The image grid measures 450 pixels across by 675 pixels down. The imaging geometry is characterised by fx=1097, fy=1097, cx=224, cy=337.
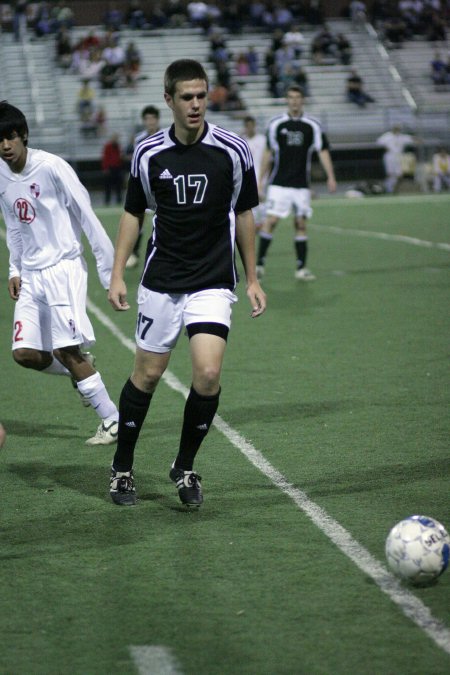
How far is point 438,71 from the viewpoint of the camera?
37.9 m

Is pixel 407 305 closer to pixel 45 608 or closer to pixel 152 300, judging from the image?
pixel 152 300

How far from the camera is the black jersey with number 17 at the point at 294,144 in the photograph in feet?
48.8

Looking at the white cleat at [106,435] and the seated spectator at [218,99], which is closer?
the white cleat at [106,435]

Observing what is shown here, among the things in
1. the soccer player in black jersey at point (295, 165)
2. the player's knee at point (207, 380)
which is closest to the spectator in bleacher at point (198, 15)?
the soccer player in black jersey at point (295, 165)

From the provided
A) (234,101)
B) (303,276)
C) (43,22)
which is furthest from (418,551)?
(43,22)

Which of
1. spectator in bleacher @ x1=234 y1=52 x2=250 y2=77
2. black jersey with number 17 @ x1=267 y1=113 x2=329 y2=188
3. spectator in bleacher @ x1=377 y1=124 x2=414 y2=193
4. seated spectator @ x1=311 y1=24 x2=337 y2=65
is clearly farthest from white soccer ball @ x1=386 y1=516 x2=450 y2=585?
seated spectator @ x1=311 y1=24 x2=337 y2=65

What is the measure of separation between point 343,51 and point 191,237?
113 feet

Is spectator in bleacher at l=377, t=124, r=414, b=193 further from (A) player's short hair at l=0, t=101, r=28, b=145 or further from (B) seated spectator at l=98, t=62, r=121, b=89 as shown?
(A) player's short hair at l=0, t=101, r=28, b=145

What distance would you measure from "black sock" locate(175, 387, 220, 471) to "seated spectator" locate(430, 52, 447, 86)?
34.1 meters

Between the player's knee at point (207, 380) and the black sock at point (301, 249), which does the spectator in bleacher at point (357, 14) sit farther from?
the player's knee at point (207, 380)

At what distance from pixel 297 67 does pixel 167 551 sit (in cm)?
3387

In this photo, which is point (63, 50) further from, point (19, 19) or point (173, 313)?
point (173, 313)

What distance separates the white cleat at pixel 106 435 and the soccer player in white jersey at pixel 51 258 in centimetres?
12

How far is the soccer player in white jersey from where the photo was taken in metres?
6.79
